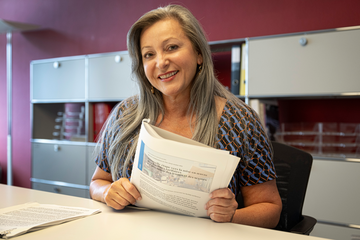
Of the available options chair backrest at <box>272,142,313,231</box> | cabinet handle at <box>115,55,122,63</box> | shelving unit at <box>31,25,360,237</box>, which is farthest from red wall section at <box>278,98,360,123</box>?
cabinet handle at <box>115,55,122,63</box>

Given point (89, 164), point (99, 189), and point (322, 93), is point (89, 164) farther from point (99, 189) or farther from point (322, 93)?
point (322, 93)

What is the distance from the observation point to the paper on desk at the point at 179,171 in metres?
0.81

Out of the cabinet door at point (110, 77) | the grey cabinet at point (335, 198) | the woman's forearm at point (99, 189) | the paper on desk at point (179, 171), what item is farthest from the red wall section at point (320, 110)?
the paper on desk at point (179, 171)

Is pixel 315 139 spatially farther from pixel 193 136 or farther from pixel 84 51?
pixel 84 51

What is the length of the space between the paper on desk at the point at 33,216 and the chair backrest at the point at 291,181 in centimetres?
81

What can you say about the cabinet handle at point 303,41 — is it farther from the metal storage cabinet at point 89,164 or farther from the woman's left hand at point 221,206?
the metal storage cabinet at point 89,164

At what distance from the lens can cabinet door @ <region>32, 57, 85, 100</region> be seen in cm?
314

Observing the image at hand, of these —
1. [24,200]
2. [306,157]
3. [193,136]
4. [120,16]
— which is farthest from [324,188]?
[120,16]

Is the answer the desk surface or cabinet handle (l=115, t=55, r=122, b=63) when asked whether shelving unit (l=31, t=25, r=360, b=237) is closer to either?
cabinet handle (l=115, t=55, r=122, b=63)

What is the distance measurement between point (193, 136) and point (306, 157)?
1.68ft

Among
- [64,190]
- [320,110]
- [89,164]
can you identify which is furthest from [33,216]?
[64,190]

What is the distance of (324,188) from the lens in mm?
2045

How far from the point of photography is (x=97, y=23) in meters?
3.61

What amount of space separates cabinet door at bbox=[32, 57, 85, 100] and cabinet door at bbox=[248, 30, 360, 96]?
1730 millimetres
